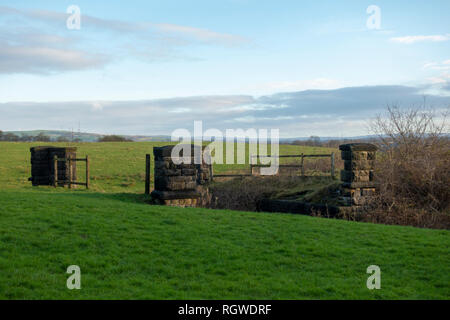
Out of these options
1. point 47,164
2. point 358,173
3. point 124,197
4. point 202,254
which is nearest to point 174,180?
point 124,197

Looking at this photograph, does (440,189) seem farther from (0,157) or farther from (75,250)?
(0,157)

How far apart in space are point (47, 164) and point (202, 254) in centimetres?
1893

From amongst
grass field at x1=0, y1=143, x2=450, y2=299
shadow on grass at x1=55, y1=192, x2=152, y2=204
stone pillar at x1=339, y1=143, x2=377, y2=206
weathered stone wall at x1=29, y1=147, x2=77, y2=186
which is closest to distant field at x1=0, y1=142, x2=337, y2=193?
weathered stone wall at x1=29, y1=147, x2=77, y2=186

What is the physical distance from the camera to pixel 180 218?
36.7ft

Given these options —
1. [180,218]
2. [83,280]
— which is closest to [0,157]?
[180,218]

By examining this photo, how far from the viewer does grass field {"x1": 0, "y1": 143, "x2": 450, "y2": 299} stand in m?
6.62

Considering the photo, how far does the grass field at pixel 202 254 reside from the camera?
6625 mm

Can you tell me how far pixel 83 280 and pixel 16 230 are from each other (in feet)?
10.4

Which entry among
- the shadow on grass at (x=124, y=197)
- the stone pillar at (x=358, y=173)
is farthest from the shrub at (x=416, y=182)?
the shadow on grass at (x=124, y=197)

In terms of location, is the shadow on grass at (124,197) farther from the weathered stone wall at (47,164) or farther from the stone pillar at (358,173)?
the weathered stone wall at (47,164)

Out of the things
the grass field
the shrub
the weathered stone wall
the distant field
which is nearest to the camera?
the grass field

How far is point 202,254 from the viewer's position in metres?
8.30

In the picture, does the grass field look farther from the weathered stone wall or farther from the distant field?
the distant field

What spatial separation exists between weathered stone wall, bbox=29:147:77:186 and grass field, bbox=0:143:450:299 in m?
11.9
